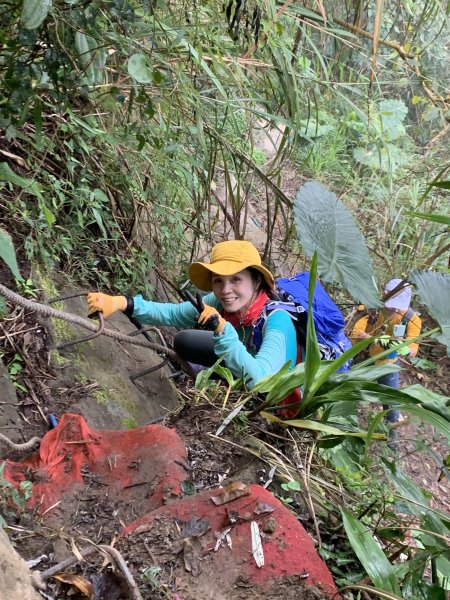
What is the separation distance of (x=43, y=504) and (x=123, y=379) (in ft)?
3.40

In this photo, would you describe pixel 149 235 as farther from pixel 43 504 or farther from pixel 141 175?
pixel 43 504

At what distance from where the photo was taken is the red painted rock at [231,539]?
1132 mm

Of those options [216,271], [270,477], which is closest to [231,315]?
[216,271]

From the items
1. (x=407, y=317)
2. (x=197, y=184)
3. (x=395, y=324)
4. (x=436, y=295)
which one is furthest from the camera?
(x=407, y=317)

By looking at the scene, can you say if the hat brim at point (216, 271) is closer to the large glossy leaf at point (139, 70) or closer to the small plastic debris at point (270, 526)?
the large glossy leaf at point (139, 70)

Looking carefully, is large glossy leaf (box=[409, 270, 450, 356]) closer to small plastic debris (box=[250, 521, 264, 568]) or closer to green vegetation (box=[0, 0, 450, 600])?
green vegetation (box=[0, 0, 450, 600])

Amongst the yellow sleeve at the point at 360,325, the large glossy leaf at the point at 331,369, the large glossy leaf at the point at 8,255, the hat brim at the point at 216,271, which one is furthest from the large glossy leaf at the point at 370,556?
the yellow sleeve at the point at 360,325

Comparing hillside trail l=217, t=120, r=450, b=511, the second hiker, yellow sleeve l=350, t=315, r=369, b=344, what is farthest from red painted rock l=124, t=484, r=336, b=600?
hillside trail l=217, t=120, r=450, b=511

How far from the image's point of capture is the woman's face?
101 inches

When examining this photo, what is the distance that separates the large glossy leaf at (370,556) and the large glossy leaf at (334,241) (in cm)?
76

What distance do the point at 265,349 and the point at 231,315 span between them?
40 cm

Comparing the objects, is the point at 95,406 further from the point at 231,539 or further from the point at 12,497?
the point at 231,539

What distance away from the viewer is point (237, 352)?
224 cm

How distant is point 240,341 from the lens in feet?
8.07
